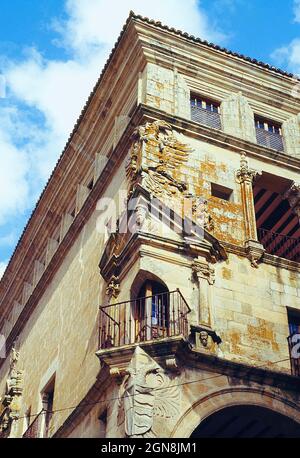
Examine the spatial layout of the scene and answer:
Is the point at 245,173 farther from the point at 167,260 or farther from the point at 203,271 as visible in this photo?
the point at 167,260

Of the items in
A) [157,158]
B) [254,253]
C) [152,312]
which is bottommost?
[152,312]

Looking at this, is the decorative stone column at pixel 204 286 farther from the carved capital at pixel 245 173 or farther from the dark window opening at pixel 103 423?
the carved capital at pixel 245 173

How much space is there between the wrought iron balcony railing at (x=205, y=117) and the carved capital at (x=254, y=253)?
14.1 ft

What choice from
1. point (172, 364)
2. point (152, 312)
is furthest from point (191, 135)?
point (172, 364)

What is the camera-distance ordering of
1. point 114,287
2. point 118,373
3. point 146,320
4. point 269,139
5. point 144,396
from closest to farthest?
point 144,396
point 118,373
point 146,320
point 114,287
point 269,139

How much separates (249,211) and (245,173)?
1.27 m

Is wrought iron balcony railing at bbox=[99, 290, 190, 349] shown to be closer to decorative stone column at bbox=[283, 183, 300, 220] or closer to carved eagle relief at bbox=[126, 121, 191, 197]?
carved eagle relief at bbox=[126, 121, 191, 197]

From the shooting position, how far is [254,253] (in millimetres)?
18953

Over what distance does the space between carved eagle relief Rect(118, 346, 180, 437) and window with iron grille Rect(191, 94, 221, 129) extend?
8.21m

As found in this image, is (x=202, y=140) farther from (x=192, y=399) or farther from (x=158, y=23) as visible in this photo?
(x=192, y=399)

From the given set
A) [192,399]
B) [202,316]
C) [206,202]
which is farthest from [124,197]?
[192,399]

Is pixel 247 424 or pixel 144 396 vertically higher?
pixel 247 424

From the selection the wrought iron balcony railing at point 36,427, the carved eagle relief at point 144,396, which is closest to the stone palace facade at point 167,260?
the carved eagle relief at point 144,396

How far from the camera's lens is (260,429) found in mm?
17062
